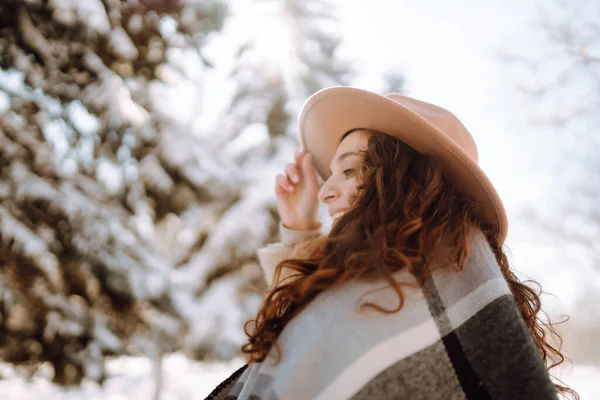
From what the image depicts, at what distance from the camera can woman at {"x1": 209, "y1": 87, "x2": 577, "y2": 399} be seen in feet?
2.80

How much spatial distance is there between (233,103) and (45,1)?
209 centimetres

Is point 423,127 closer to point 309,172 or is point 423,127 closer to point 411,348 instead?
point 411,348

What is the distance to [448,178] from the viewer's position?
1.24 metres

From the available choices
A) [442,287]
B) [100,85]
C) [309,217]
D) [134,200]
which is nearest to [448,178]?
[442,287]

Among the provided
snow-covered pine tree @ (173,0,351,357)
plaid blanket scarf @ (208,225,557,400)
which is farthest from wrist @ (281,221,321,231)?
snow-covered pine tree @ (173,0,351,357)

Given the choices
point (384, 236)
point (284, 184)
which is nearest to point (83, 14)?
point (284, 184)

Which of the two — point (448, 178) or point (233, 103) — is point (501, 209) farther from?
point (233, 103)

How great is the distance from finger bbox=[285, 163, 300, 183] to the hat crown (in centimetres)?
71

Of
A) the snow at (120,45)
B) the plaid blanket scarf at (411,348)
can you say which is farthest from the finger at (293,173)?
the snow at (120,45)

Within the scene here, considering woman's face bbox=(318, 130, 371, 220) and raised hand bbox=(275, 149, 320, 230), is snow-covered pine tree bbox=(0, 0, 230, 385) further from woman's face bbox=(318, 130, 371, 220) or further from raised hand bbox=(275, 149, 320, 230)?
woman's face bbox=(318, 130, 371, 220)

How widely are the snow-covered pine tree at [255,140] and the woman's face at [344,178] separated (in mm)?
3338

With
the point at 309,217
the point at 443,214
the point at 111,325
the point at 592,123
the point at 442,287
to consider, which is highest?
the point at 592,123

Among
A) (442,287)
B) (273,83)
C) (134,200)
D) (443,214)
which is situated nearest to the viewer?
(442,287)

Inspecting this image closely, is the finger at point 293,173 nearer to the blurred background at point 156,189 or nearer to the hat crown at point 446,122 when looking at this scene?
the hat crown at point 446,122
